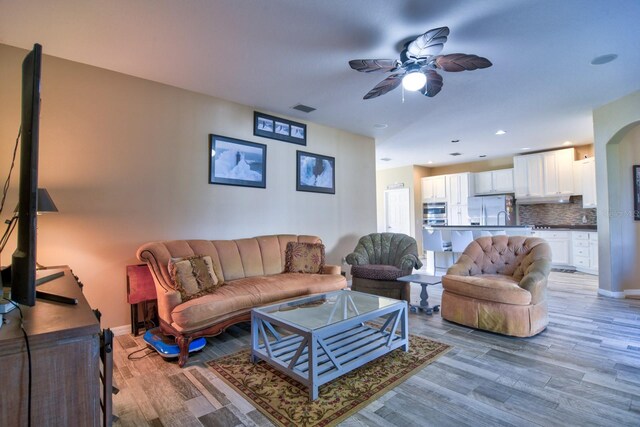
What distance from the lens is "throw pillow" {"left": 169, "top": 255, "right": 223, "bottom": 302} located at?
2734 mm

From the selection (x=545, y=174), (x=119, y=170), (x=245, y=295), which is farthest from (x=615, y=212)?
(x=119, y=170)

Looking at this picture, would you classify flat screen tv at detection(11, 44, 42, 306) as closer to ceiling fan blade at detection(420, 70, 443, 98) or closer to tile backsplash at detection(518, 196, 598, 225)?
ceiling fan blade at detection(420, 70, 443, 98)

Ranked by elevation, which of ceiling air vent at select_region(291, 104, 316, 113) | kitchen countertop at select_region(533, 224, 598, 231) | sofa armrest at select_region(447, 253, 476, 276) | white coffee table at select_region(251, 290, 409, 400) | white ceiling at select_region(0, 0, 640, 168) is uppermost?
ceiling air vent at select_region(291, 104, 316, 113)

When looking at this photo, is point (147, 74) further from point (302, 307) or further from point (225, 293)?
point (302, 307)

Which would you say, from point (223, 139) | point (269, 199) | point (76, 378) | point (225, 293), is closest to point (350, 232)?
point (269, 199)

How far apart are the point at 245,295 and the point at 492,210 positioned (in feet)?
23.2

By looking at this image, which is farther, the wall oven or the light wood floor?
the wall oven

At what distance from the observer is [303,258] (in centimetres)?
395

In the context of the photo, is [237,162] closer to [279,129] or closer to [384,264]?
[279,129]

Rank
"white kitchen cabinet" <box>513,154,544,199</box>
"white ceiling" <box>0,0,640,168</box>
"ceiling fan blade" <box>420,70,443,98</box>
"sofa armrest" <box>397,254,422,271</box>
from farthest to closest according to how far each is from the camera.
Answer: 1. "white kitchen cabinet" <box>513,154,544,199</box>
2. "sofa armrest" <box>397,254,422,271</box>
3. "ceiling fan blade" <box>420,70,443,98</box>
4. "white ceiling" <box>0,0,640,168</box>

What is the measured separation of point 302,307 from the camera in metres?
2.70

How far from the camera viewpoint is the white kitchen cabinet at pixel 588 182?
20.1 ft

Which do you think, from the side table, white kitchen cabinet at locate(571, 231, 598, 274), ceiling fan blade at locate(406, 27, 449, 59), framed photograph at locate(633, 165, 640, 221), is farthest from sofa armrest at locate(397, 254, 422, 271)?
white kitchen cabinet at locate(571, 231, 598, 274)

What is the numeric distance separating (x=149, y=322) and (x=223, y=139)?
2.21m
